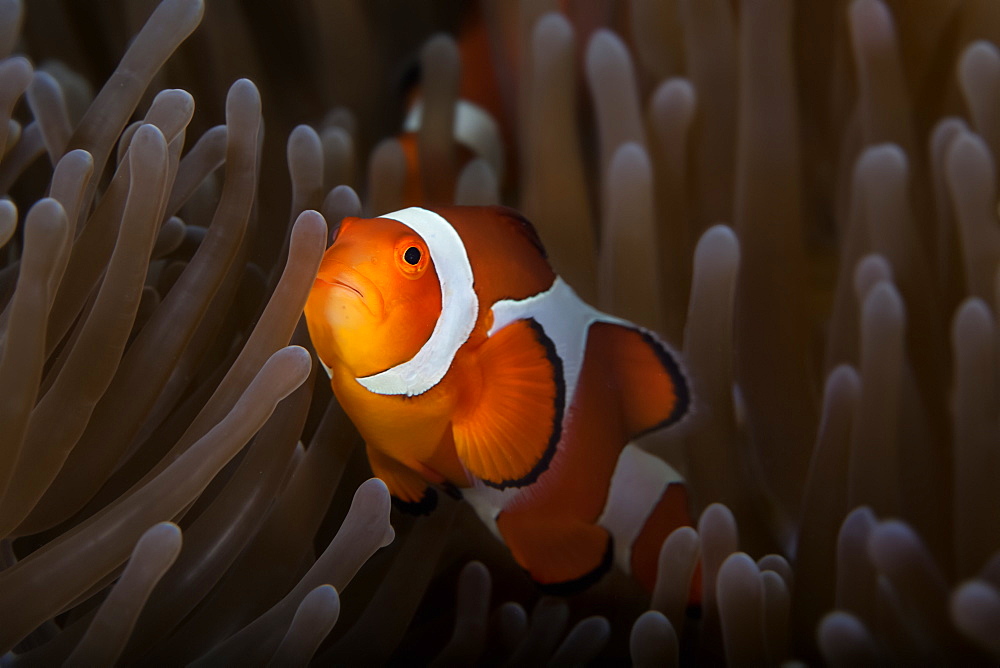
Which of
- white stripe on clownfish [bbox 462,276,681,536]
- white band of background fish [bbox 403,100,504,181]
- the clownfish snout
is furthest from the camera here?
white band of background fish [bbox 403,100,504,181]

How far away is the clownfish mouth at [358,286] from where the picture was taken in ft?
2.05

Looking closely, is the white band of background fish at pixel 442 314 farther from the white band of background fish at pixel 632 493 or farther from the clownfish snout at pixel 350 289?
the white band of background fish at pixel 632 493

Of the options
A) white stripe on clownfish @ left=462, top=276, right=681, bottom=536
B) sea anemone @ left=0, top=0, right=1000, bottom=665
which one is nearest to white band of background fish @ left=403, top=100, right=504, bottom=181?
sea anemone @ left=0, top=0, right=1000, bottom=665

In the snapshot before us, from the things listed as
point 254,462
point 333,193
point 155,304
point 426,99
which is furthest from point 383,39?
point 254,462

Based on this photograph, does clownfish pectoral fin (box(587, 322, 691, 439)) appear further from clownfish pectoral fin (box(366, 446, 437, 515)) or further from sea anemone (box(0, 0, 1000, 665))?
clownfish pectoral fin (box(366, 446, 437, 515))

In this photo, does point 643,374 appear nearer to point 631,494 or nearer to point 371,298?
point 631,494

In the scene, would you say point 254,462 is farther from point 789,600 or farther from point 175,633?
point 789,600

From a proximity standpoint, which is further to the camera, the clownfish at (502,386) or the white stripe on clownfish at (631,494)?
the white stripe on clownfish at (631,494)

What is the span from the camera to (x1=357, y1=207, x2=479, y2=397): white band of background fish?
2.17 feet

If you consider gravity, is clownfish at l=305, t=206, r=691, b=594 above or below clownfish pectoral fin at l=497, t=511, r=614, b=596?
above

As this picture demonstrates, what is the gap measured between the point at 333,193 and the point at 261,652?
1.41ft

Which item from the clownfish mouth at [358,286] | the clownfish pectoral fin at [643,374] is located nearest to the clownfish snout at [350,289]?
the clownfish mouth at [358,286]

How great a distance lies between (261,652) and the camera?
669mm

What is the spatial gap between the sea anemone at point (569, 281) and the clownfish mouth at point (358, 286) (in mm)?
37
